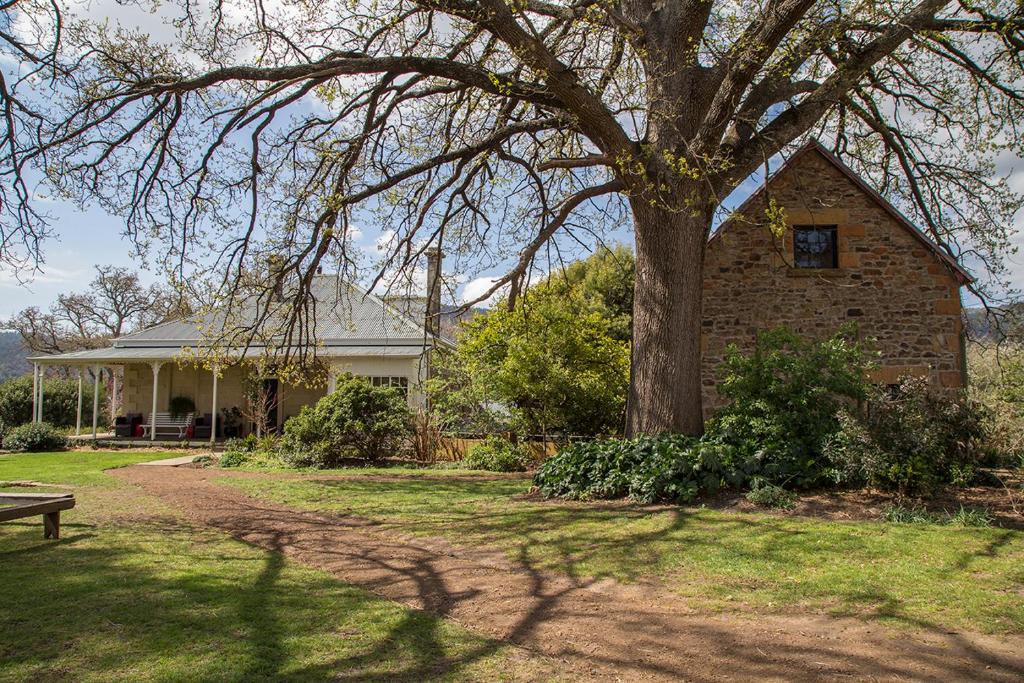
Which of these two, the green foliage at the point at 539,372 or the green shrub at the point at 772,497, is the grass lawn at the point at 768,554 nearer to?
the green shrub at the point at 772,497

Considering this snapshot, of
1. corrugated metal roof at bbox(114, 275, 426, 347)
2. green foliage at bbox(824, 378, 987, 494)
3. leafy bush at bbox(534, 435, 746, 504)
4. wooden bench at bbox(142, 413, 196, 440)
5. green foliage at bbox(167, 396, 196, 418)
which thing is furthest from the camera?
green foliage at bbox(167, 396, 196, 418)

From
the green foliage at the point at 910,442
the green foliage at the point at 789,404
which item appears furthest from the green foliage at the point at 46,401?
the green foliage at the point at 910,442

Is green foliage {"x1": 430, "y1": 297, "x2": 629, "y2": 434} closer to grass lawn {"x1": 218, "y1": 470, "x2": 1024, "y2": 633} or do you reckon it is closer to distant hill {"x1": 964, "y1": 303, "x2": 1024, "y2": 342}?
grass lawn {"x1": 218, "y1": 470, "x2": 1024, "y2": 633}

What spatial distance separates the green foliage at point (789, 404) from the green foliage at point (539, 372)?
4256 mm

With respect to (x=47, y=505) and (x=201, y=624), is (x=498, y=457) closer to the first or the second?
(x=47, y=505)

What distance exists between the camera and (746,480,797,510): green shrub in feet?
25.2

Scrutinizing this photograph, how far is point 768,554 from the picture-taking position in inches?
240

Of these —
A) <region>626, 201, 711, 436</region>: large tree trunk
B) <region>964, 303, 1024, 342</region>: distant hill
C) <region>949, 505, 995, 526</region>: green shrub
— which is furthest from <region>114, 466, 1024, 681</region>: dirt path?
<region>964, 303, 1024, 342</region>: distant hill

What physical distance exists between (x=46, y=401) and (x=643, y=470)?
25808mm

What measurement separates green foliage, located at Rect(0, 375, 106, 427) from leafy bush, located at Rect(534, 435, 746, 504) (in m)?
22.1

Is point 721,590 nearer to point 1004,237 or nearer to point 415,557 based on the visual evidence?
point 415,557

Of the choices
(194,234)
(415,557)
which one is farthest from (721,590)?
(194,234)

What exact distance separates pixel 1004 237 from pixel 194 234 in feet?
43.5

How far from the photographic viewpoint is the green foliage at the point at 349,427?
1471cm
